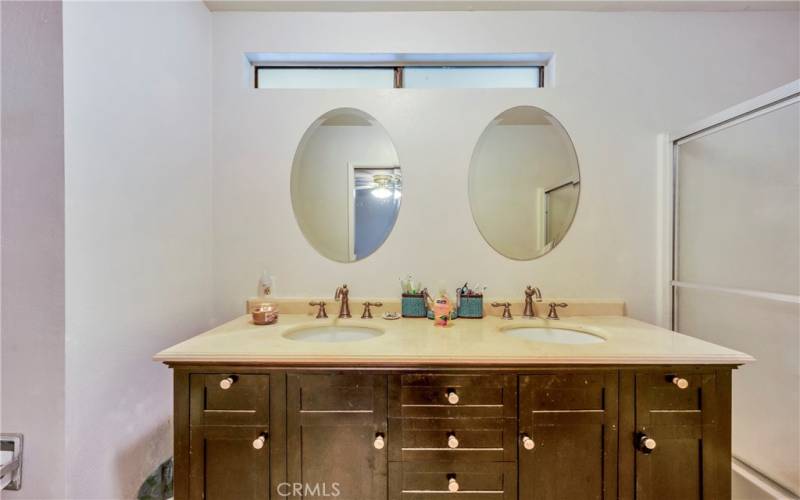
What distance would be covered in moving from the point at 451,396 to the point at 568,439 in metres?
0.40

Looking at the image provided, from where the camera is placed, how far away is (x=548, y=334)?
1.39 metres

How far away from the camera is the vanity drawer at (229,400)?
98 cm

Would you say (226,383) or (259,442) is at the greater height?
(226,383)

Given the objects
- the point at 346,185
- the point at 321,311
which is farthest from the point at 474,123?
the point at 321,311

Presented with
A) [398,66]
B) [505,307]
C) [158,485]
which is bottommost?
[158,485]

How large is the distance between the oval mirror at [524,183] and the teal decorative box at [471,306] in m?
0.29

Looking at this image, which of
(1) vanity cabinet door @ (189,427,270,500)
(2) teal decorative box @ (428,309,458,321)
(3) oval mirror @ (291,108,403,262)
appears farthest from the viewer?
(3) oval mirror @ (291,108,403,262)

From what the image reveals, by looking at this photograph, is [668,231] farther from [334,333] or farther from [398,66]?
[334,333]

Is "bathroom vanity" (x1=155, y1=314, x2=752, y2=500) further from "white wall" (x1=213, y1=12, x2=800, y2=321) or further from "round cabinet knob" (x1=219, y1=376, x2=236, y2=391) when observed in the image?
"white wall" (x1=213, y1=12, x2=800, y2=321)

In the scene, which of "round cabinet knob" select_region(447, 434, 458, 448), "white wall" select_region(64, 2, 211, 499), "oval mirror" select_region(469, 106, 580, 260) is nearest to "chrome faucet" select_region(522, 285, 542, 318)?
"oval mirror" select_region(469, 106, 580, 260)

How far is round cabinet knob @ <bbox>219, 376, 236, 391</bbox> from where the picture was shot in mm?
962

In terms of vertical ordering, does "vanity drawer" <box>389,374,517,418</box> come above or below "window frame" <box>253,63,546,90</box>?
below

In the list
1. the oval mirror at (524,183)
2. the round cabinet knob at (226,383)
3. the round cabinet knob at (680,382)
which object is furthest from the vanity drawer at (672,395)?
the round cabinet knob at (226,383)

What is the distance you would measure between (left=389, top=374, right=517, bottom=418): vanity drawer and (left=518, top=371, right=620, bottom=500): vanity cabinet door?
54 millimetres
